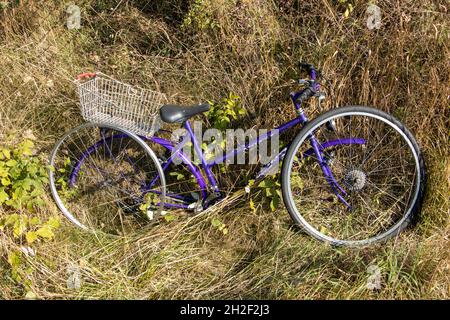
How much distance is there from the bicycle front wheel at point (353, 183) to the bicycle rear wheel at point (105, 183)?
1125 mm

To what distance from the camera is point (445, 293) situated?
303cm

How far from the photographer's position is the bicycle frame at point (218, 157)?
3354 millimetres

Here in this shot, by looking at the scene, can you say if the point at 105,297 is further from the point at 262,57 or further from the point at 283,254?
the point at 262,57

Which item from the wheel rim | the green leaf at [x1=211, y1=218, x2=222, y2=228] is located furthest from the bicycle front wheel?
the green leaf at [x1=211, y1=218, x2=222, y2=228]

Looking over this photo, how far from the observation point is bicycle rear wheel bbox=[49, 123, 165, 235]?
3.84m

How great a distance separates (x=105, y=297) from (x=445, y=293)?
2.18m

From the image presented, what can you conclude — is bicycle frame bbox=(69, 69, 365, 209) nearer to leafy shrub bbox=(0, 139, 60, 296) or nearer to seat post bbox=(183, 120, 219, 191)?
seat post bbox=(183, 120, 219, 191)

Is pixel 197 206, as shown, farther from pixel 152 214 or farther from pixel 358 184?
pixel 358 184

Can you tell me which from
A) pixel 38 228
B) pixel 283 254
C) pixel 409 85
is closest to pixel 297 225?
pixel 283 254

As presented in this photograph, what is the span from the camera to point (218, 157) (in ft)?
11.8

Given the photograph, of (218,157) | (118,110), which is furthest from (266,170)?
(118,110)

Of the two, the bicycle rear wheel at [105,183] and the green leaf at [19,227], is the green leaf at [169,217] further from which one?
the green leaf at [19,227]

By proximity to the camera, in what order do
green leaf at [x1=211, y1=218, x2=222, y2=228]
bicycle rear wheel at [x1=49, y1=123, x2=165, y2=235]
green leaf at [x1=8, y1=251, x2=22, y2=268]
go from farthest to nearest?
1. bicycle rear wheel at [x1=49, y1=123, x2=165, y2=235]
2. green leaf at [x1=211, y1=218, x2=222, y2=228]
3. green leaf at [x1=8, y1=251, x2=22, y2=268]

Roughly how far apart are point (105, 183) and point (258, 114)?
4.47 feet
